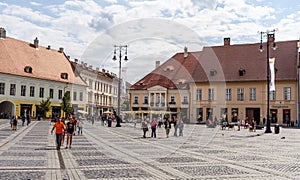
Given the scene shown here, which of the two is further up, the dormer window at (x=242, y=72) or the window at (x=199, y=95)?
the dormer window at (x=242, y=72)

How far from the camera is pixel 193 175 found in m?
10.4

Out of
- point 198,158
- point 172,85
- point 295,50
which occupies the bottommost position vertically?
point 198,158

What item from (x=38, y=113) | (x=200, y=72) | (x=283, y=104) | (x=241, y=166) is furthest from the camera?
(x=200, y=72)

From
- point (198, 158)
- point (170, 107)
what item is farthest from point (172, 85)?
point (198, 158)

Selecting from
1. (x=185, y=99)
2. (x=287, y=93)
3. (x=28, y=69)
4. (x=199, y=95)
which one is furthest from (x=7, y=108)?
(x=287, y=93)

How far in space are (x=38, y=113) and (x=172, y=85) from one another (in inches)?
867

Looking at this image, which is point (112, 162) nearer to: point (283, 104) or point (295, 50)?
point (283, 104)

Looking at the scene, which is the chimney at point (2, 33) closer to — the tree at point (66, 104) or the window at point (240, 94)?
the tree at point (66, 104)

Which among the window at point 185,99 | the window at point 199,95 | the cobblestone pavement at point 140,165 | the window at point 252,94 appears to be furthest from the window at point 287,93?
the cobblestone pavement at point 140,165

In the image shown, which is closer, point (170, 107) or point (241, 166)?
point (241, 166)

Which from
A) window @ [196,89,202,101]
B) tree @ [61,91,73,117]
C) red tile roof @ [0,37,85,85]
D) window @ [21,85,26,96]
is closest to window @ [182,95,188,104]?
window @ [196,89,202,101]

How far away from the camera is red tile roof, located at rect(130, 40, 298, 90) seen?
180 feet

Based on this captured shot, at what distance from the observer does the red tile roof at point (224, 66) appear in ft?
180

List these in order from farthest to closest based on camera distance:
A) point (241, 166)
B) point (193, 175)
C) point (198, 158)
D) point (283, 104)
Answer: point (283, 104)
point (198, 158)
point (241, 166)
point (193, 175)
